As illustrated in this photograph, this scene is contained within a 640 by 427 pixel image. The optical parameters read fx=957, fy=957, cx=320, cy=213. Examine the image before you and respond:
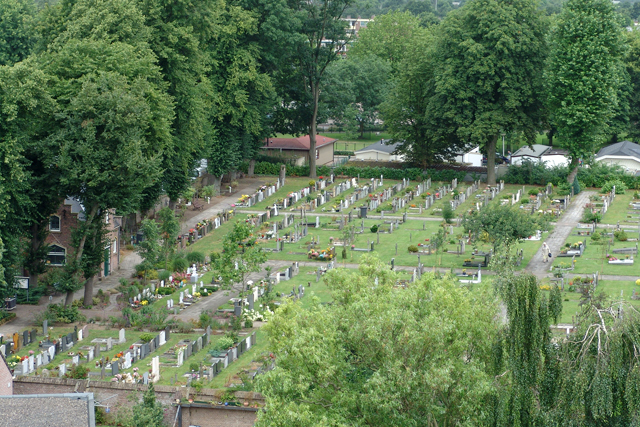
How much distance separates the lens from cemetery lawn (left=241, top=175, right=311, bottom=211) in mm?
74363

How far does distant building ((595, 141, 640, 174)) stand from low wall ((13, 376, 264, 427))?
57.1 metres

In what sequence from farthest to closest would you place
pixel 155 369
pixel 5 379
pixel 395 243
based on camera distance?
pixel 395 243, pixel 155 369, pixel 5 379

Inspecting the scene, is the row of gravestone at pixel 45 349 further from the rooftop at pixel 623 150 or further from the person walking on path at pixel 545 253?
the rooftop at pixel 623 150

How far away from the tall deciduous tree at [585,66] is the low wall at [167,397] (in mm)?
48074

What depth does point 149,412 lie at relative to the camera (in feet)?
113

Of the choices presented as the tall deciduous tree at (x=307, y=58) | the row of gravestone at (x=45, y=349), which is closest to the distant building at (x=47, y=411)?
the row of gravestone at (x=45, y=349)

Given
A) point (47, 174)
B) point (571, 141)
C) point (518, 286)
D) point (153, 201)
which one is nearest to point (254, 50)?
point (153, 201)

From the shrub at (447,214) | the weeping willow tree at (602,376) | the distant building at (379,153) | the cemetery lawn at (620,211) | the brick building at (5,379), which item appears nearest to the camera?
the weeping willow tree at (602,376)

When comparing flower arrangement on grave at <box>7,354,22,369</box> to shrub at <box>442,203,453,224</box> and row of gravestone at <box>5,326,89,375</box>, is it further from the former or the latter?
shrub at <box>442,203,453,224</box>

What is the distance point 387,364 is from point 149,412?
11529 mm

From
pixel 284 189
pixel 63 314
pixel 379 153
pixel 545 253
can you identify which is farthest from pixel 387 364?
pixel 379 153

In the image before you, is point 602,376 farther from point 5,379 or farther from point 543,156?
point 543,156

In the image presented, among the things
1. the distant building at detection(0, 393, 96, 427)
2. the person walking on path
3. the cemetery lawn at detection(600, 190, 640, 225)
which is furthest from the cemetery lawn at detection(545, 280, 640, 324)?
the distant building at detection(0, 393, 96, 427)

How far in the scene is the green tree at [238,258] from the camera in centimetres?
4774
